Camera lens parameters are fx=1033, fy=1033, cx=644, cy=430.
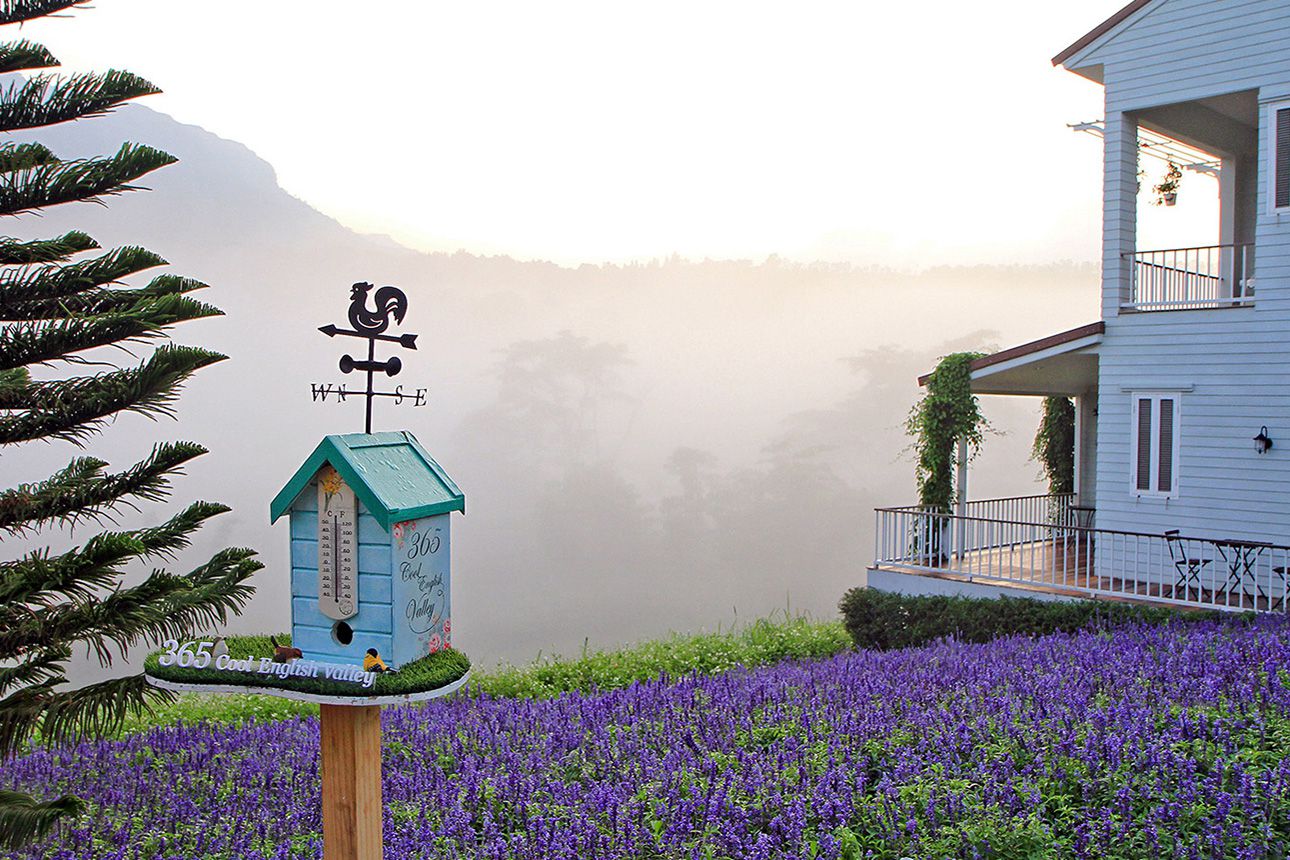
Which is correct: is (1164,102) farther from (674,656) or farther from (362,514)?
(362,514)

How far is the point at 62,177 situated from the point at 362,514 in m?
3.73

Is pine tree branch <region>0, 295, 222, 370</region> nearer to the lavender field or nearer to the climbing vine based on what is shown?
the lavender field

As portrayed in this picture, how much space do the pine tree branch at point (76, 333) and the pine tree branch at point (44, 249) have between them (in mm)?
425

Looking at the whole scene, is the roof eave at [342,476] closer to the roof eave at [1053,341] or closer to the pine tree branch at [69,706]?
the pine tree branch at [69,706]

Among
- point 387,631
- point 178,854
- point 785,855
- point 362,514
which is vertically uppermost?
point 362,514

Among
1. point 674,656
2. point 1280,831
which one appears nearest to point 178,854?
point 1280,831

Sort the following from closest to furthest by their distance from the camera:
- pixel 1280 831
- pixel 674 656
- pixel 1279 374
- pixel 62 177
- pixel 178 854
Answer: pixel 1280 831
pixel 178 854
pixel 62 177
pixel 674 656
pixel 1279 374

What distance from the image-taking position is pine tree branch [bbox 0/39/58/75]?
5.80 meters

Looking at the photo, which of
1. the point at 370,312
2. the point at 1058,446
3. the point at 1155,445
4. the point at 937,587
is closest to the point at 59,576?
the point at 370,312

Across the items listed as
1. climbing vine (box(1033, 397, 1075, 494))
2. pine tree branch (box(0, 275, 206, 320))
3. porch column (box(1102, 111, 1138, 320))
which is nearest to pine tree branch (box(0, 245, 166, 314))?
pine tree branch (box(0, 275, 206, 320))

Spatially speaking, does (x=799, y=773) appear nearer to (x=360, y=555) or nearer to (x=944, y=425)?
(x=360, y=555)

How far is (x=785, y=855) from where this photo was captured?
3557 mm

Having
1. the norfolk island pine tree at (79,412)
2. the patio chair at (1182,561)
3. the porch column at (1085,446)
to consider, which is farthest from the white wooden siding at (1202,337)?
the norfolk island pine tree at (79,412)

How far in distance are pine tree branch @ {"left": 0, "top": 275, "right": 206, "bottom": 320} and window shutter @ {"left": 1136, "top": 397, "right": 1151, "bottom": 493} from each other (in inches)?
484
